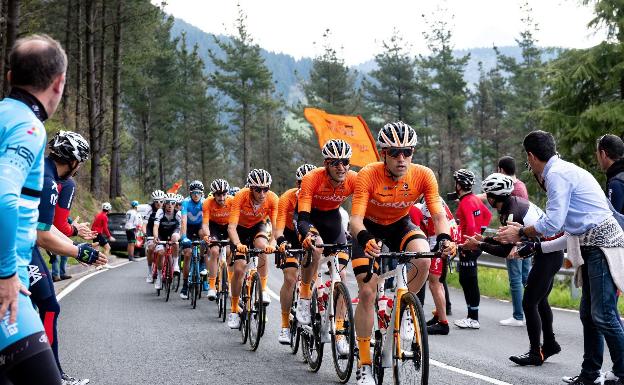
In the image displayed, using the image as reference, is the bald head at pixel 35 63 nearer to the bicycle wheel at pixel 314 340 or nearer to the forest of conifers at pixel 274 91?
the bicycle wheel at pixel 314 340

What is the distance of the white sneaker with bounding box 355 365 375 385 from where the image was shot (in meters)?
6.33

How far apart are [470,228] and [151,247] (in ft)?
32.0

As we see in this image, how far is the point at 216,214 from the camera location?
13578mm

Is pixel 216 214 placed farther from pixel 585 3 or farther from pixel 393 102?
pixel 393 102

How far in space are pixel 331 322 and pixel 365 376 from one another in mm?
1085

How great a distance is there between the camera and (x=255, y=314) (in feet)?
30.2

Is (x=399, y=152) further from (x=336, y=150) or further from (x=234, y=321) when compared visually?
(x=234, y=321)

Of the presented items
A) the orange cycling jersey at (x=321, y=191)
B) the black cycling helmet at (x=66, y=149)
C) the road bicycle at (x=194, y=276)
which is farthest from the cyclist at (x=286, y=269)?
the road bicycle at (x=194, y=276)

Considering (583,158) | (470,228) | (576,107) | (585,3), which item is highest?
(585,3)

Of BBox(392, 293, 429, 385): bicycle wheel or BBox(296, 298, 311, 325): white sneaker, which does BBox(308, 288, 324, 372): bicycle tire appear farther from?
BBox(392, 293, 429, 385): bicycle wheel

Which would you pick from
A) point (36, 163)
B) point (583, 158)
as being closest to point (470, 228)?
point (36, 163)

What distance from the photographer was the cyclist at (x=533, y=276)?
24.6 ft

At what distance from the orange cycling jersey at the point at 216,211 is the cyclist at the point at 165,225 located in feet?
6.95

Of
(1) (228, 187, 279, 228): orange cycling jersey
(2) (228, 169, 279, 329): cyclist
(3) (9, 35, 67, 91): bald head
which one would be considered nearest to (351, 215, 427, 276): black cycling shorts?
(2) (228, 169, 279, 329): cyclist
